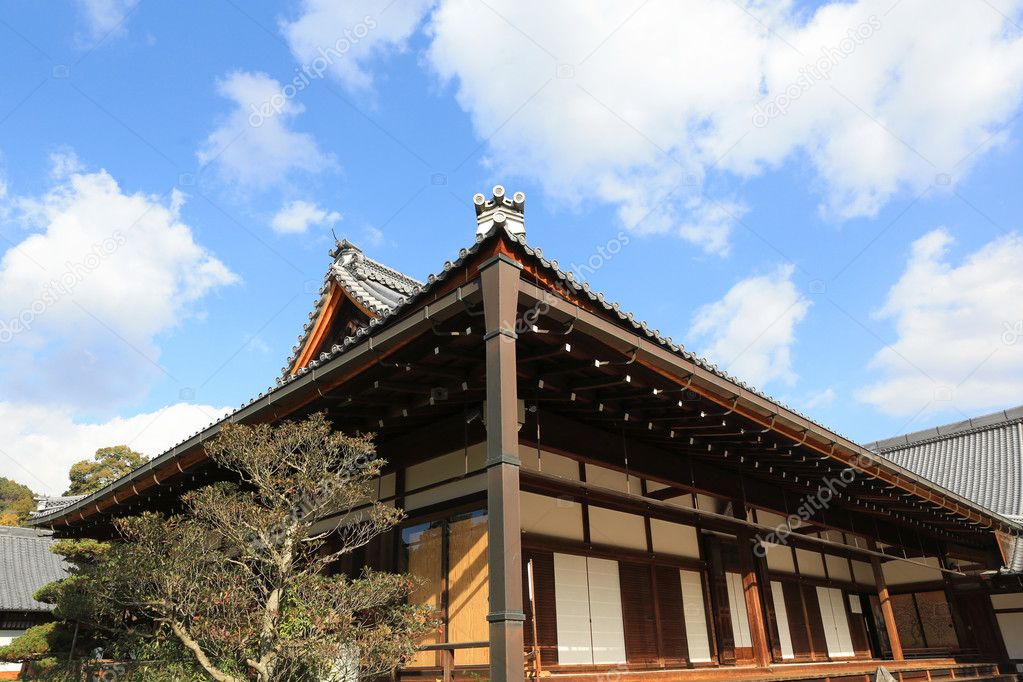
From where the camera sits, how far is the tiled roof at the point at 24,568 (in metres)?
22.8

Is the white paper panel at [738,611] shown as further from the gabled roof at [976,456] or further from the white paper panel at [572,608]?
the gabled roof at [976,456]

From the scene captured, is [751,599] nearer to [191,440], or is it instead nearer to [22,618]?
[191,440]

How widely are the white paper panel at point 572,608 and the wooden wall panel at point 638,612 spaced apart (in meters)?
0.70

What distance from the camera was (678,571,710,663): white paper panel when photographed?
31.4 ft

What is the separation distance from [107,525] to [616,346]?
366 inches

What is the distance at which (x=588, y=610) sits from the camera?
838 cm

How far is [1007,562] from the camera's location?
1425cm

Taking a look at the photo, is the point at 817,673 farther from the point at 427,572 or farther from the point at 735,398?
the point at 427,572

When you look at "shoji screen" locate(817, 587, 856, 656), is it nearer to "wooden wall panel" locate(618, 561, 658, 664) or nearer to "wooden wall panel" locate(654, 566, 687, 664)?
"wooden wall panel" locate(654, 566, 687, 664)

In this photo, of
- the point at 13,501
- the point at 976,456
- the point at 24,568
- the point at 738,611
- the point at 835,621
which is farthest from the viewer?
the point at 13,501

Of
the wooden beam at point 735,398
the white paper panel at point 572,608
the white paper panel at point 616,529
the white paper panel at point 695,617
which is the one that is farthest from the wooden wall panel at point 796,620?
the white paper panel at point 572,608

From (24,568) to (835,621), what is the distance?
25483 mm

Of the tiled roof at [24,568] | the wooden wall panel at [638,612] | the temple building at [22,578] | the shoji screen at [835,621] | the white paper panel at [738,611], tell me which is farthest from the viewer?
the tiled roof at [24,568]

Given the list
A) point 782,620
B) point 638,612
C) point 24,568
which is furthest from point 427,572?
point 24,568
